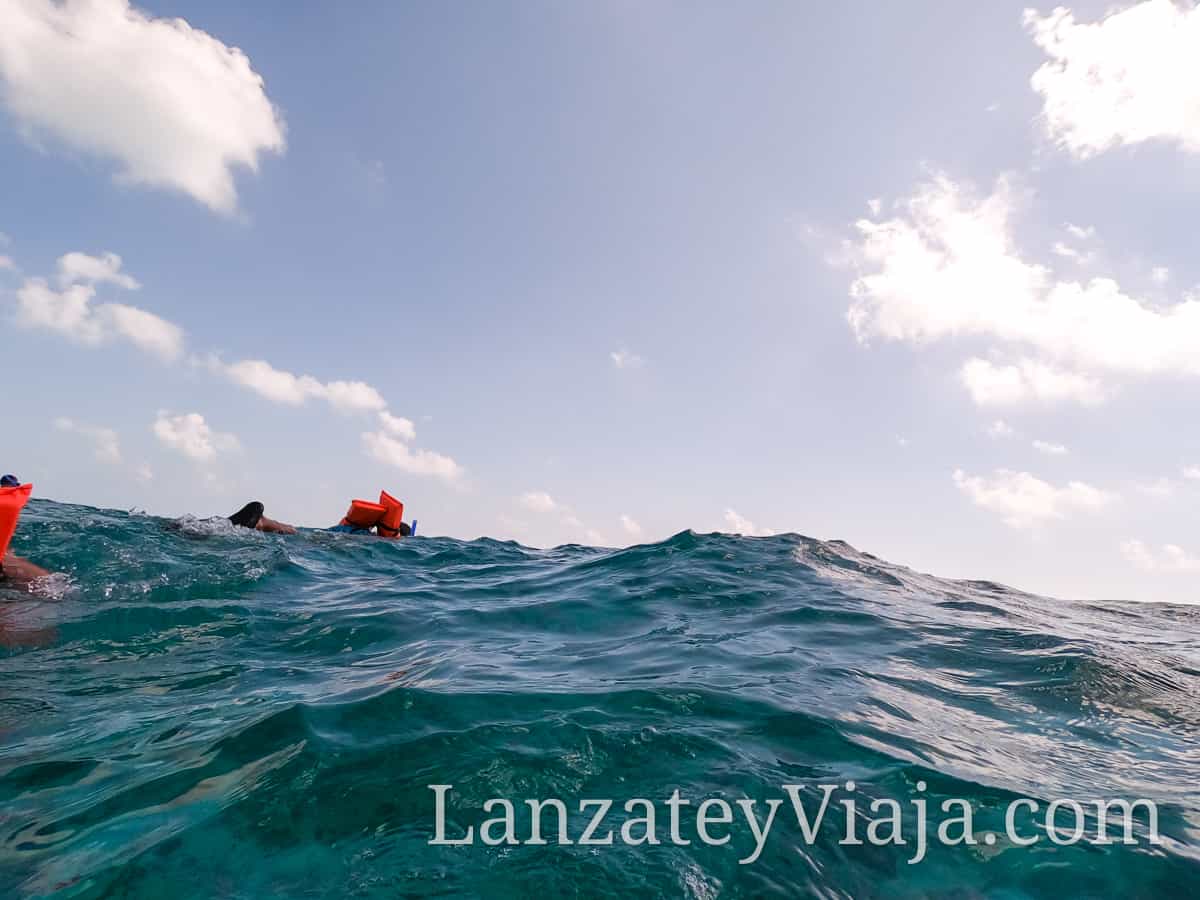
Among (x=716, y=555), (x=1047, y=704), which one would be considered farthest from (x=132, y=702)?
(x=716, y=555)

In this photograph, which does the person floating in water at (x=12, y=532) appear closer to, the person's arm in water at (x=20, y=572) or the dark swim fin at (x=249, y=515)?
the person's arm in water at (x=20, y=572)

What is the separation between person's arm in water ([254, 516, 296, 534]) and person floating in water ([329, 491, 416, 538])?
187 cm

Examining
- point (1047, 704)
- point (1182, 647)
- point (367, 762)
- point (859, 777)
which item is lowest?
point (367, 762)

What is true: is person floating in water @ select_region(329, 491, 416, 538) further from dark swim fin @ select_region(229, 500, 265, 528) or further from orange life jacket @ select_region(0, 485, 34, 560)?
orange life jacket @ select_region(0, 485, 34, 560)

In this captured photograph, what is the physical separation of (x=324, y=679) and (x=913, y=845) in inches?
183

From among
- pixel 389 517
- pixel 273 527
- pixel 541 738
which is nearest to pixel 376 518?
pixel 389 517

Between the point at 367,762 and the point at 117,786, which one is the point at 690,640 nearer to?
the point at 367,762

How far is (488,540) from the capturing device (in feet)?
75.3

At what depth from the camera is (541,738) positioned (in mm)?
4078

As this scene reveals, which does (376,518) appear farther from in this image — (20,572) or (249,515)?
(20,572)

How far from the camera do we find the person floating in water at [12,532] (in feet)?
24.0

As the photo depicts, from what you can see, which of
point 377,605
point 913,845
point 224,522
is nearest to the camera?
point 913,845

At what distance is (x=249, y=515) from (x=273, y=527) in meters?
0.73

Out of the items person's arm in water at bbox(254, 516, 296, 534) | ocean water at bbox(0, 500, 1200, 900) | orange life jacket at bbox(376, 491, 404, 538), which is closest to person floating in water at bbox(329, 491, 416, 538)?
orange life jacket at bbox(376, 491, 404, 538)
